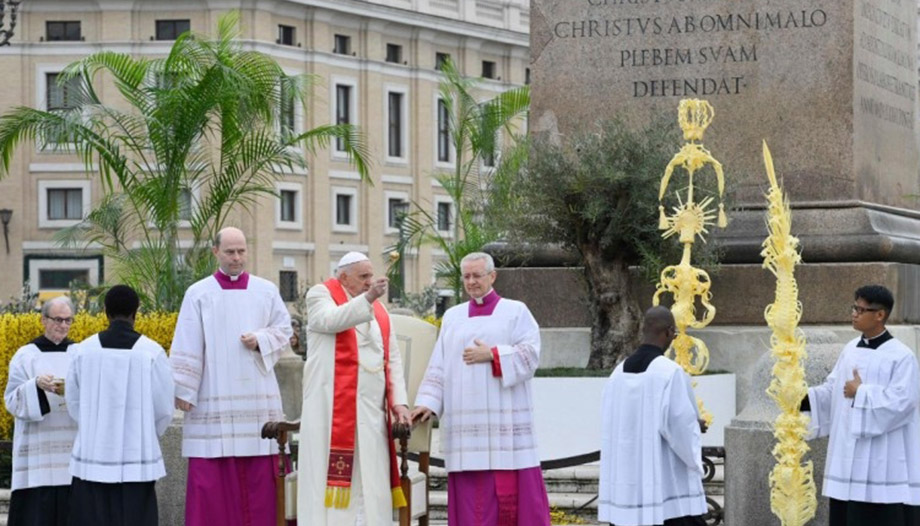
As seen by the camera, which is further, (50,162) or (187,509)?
(50,162)

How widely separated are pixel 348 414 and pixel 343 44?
59438 mm

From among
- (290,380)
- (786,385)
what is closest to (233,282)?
(786,385)

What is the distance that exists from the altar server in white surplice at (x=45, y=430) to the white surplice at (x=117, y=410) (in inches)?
22.0

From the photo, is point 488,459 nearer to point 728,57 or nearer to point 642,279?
point 642,279

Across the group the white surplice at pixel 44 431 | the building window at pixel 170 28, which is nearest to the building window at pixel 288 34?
the building window at pixel 170 28

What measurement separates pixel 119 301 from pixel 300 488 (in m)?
1.47

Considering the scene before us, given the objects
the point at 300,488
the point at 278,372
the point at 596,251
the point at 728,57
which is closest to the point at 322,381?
the point at 300,488

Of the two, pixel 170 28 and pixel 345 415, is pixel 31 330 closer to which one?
pixel 345 415

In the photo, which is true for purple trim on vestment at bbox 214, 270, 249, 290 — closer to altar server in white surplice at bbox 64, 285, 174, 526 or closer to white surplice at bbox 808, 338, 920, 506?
altar server in white surplice at bbox 64, 285, 174, 526

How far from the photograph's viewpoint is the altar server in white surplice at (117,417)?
11688mm

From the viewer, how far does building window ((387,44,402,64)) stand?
72.8m

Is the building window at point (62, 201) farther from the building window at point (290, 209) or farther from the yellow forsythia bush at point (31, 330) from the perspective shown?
the yellow forsythia bush at point (31, 330)

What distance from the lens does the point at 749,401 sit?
39.4ft

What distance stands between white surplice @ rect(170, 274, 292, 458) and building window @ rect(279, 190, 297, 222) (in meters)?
54.9
